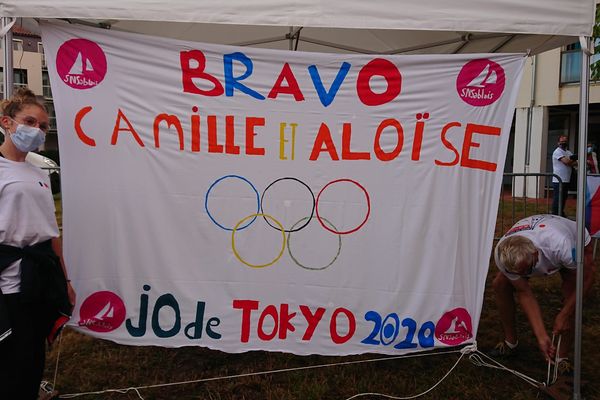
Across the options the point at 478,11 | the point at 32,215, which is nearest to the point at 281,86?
the point at 478,11

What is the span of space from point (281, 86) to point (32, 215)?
141cm

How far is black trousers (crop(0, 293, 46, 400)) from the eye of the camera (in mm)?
1940

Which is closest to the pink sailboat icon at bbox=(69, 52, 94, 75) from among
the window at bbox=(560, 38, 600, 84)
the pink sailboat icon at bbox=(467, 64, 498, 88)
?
the pink sailboat icon at bbox=(467, 64, 498, 88)

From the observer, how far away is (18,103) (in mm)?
2078

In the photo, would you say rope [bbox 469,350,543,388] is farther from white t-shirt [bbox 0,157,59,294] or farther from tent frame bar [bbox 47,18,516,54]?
white t-shirt [bbox 0,157,59,294]

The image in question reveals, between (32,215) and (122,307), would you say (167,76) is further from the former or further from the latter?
(122,307)

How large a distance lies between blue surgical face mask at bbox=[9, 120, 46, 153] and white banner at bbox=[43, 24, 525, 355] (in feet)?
1.79

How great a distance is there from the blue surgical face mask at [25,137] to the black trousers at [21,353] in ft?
2.05

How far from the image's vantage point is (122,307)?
2678mm

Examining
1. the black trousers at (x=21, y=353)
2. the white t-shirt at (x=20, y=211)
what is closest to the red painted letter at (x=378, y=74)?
the white t-shirt at (x=20, y=211)

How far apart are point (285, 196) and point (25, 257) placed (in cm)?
132

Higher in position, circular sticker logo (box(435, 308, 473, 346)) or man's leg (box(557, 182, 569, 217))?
man's leg (box(557, 182, 569, 217))

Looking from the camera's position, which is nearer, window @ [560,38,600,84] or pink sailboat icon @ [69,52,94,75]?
pink sailboat icon @ [69,52,94,75]

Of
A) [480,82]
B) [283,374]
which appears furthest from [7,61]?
[480,82]
